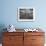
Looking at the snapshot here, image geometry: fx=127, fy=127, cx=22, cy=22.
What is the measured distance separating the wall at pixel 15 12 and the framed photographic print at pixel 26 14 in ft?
0.36

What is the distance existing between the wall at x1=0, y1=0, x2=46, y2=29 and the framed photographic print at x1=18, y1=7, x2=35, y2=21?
111 mm

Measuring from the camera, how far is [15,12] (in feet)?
12.9

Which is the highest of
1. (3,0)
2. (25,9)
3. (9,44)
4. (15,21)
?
(3,0)

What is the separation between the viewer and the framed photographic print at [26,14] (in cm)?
393

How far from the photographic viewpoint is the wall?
393 centimetres

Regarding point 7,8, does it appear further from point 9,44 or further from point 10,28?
point 9,44

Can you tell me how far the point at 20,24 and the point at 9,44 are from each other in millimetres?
795

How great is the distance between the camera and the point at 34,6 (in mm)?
3941

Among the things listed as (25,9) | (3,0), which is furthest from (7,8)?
(25,9)

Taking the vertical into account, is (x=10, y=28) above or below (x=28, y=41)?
above

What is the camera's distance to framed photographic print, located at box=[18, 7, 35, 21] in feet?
12.9

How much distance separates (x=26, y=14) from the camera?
155 inches

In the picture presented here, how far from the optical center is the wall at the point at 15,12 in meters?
3.93

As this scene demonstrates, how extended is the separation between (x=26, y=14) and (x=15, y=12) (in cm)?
35
